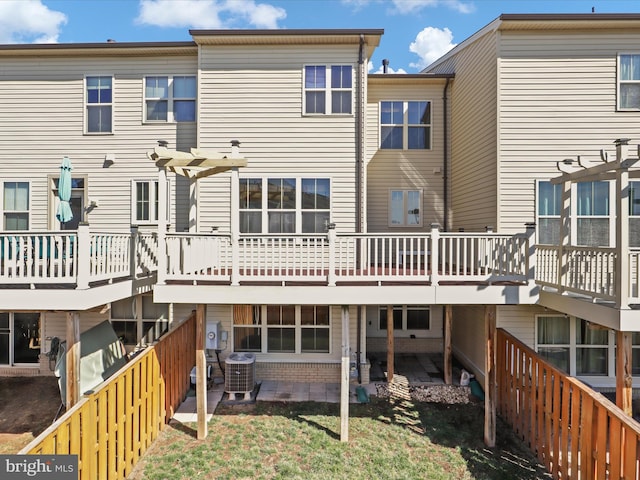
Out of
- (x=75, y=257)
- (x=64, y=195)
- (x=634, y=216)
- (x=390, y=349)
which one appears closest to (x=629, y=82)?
(x=634, y=216)

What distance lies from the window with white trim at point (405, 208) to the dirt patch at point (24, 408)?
9.87 m

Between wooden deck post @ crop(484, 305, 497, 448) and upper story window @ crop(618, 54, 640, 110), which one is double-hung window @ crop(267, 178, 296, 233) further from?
upper story window @ crop(618, 54, 640, 110)

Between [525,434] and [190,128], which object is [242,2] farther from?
[525,434]

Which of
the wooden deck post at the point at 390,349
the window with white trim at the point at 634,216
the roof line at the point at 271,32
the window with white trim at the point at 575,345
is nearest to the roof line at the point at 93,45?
the roof line at the point at 271,32

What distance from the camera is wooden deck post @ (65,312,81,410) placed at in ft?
19.8

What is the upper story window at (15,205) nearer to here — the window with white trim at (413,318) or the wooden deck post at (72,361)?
the wooden deck post at (72,361)

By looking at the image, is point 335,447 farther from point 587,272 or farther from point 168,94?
point 168,94

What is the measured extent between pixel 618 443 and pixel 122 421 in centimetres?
690

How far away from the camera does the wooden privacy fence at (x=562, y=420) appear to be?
4.50 metres

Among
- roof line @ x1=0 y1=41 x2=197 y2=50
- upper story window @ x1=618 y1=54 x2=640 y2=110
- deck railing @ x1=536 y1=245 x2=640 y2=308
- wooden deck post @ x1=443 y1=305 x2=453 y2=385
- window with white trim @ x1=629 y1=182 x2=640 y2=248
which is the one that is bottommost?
wooden deck post @ x1=443 y1=305 x2=453 y2=385

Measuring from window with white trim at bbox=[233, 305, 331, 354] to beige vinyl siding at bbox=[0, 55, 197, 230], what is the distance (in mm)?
3617

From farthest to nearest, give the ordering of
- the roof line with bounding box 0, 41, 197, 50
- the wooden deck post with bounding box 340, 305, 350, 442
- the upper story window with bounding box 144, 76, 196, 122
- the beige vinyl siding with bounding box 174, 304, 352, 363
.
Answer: the upper story window with bounding box 144, 76, 196, 122 → the roof line with bounding box 0, 41, 197, 50 → the beige vinyl siding with bounding box 174, 304, 352, 363 → the wooden deck post with bounding box 340, 305, 350, 442

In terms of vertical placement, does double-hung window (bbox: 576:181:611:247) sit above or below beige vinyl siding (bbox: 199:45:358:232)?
below

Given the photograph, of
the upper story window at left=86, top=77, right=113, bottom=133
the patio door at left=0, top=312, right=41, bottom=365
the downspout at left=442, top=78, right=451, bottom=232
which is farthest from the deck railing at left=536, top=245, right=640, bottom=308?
the patio door at left=0, top=312, right=41, bottom=365
